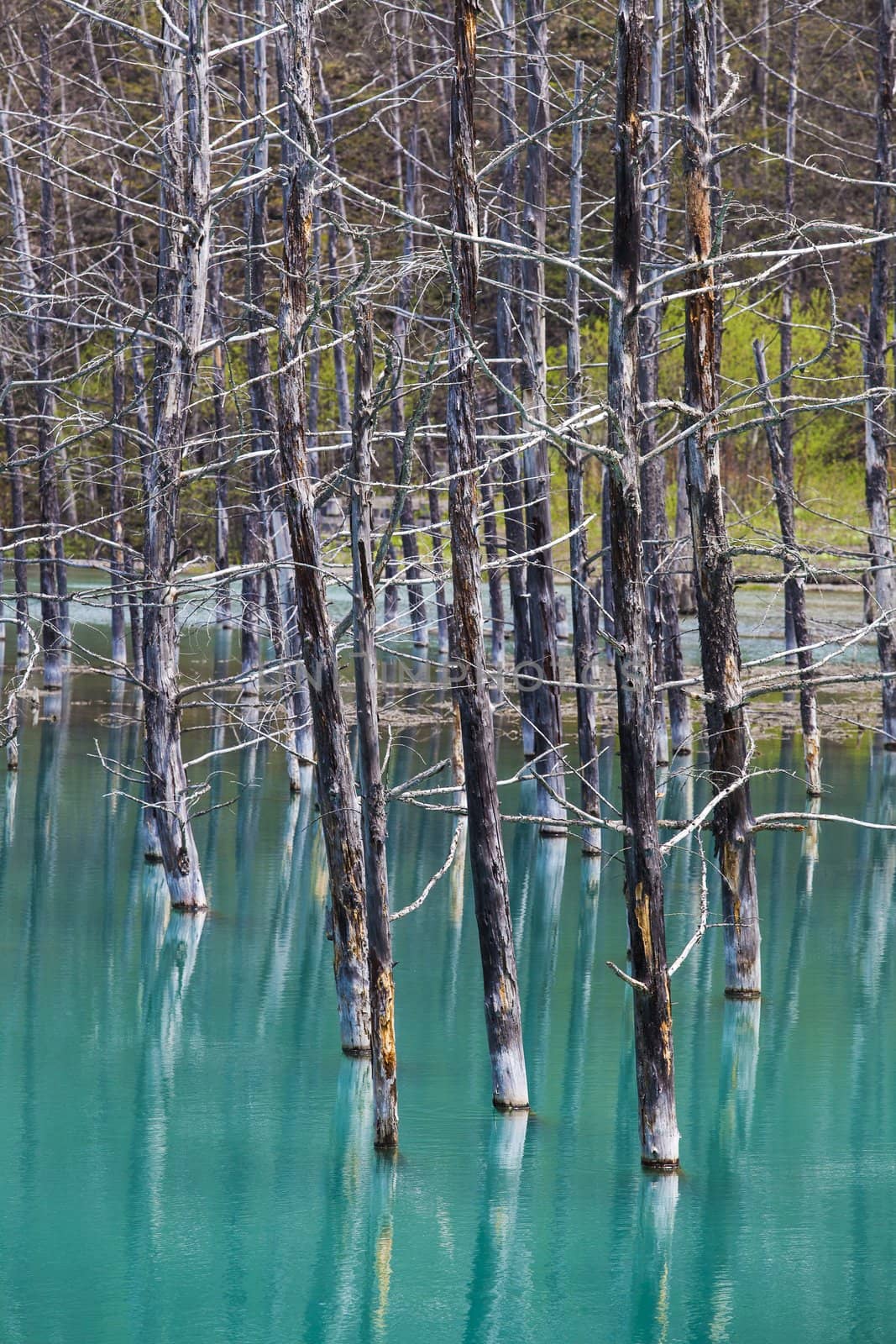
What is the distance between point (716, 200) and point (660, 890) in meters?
18.2

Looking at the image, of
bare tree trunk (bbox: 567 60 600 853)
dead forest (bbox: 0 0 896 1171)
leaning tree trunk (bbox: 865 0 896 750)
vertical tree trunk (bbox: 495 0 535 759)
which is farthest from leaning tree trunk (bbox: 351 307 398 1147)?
leaning tree trunk (bbox: 865 0 896 750)

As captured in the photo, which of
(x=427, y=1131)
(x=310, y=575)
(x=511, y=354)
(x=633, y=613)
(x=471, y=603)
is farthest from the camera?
(x=511, y=354)

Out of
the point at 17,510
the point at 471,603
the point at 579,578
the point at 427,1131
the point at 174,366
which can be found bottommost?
the point at 427,1131

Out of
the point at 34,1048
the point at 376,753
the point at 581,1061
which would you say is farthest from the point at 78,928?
the point at 376,753

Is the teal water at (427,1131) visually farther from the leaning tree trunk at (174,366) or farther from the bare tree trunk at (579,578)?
the leaning tree trunk at (174,366)

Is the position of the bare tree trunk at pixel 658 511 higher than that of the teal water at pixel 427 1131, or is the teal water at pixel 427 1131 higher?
the bare tree trunk at pixel 658 511

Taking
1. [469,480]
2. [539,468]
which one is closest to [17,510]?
[539,468]

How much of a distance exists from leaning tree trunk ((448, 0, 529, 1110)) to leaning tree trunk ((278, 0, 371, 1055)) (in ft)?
2.92

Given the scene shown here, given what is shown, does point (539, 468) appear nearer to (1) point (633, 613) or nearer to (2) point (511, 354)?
(2) point (511, 354)

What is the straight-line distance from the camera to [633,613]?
848 centimetres

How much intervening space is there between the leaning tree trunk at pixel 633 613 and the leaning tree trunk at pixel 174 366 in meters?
5.37

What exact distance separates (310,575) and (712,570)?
3138 mm

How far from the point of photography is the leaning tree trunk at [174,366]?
13.4 meters

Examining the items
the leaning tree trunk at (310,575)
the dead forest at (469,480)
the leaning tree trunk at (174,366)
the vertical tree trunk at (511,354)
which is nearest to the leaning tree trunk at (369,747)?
the dead forest at (469,480)
